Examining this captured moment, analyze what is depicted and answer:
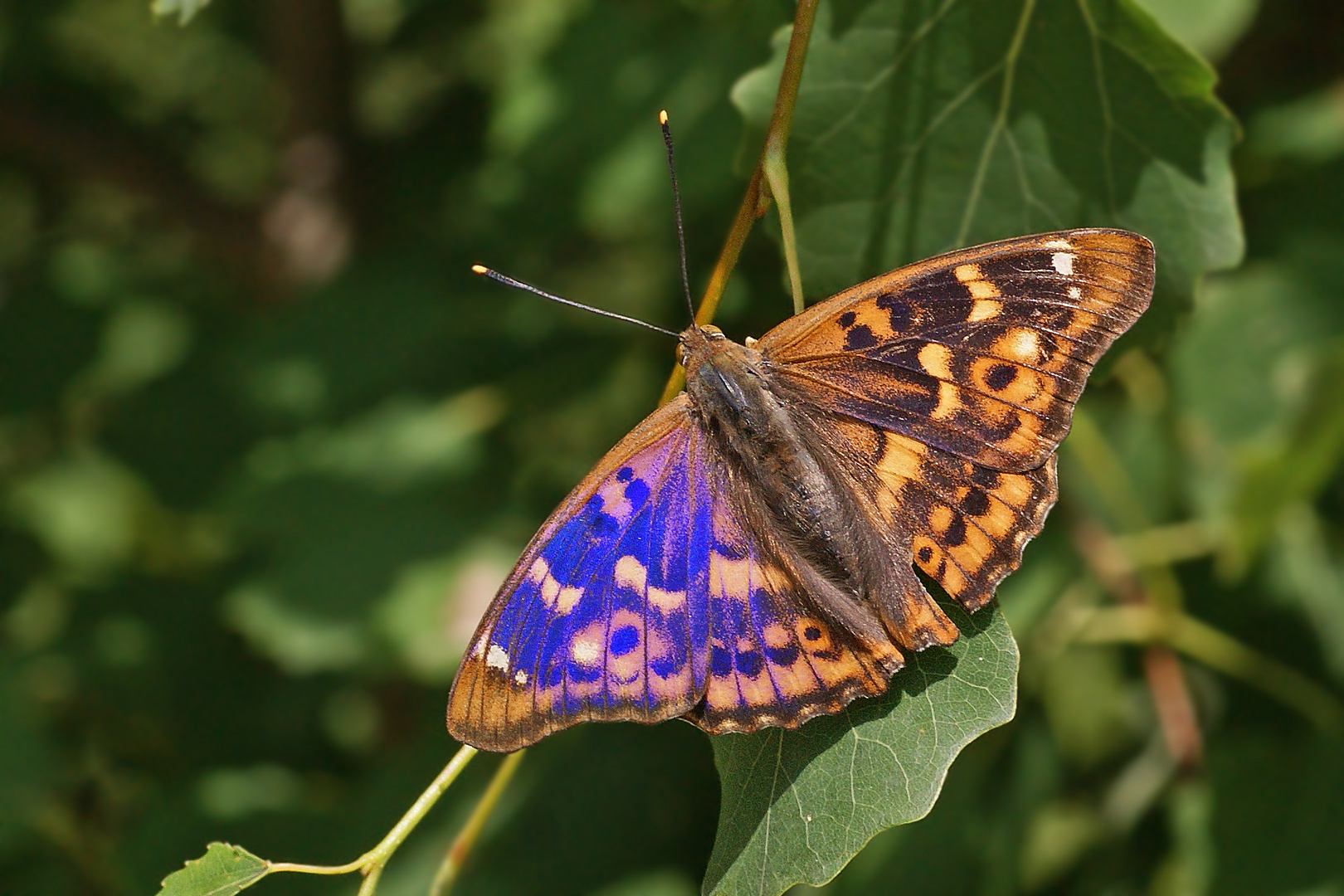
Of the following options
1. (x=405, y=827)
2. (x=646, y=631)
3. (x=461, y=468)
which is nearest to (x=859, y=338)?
(x=646, y=631)

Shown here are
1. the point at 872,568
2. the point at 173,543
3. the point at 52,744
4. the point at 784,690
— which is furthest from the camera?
the point at 173,543

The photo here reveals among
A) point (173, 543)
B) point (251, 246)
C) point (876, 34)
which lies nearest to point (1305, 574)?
point (876, 34)

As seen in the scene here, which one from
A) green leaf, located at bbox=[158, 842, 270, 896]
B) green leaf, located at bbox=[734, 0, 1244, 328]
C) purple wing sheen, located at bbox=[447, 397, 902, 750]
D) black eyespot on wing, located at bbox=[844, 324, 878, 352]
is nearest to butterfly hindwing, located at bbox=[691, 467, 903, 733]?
purple wing sheen, located at bbox=[447, 397, 902, 750]

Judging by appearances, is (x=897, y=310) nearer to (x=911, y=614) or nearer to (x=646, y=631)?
(x=911, y=614)

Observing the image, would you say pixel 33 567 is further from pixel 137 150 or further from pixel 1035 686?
pixel 1035 686

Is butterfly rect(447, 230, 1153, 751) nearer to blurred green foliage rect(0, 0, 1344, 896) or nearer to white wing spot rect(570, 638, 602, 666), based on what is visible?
white wing spot rect(570, 638, 602, 666)
